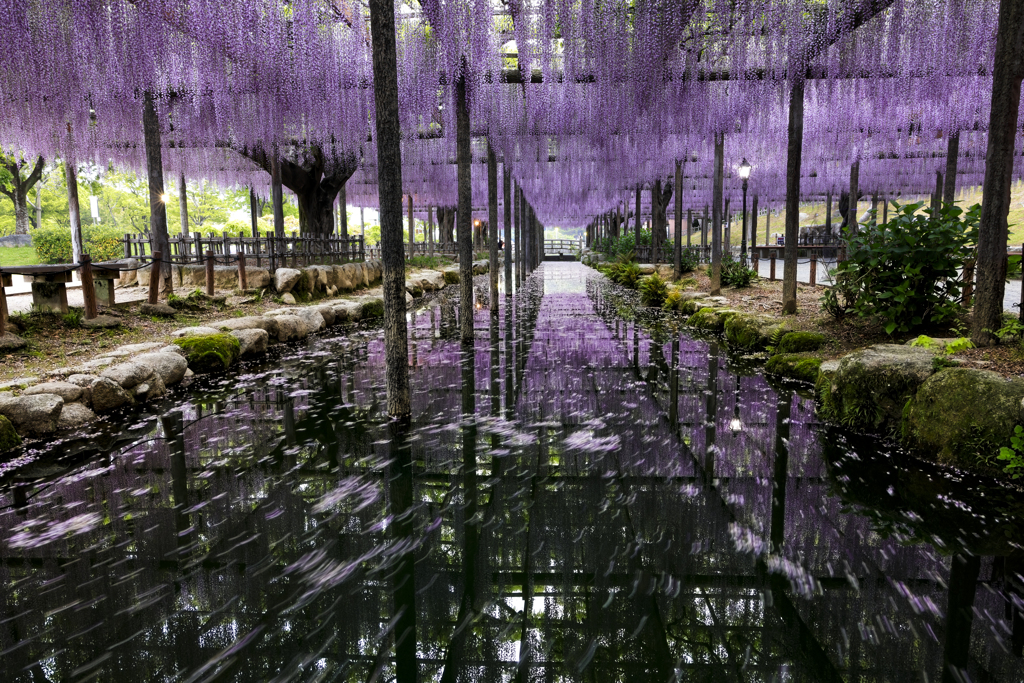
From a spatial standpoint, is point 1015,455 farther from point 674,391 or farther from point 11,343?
point 11,343

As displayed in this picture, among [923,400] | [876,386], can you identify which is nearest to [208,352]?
[876,386]

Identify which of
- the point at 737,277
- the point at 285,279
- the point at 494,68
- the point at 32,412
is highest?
the point at 494,68

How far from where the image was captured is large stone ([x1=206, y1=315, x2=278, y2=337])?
8.16 metres

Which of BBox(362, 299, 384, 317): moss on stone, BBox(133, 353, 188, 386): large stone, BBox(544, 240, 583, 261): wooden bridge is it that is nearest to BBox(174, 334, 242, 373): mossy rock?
BBox(133, 353, 188, 386): large stone

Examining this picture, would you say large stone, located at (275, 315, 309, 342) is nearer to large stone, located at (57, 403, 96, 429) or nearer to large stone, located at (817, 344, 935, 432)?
large stone, located at (57, 403, 96, 429)

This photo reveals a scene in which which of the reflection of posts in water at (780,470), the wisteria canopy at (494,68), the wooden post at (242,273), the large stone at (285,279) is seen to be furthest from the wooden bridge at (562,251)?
the reflection of posts in water at (780,470)

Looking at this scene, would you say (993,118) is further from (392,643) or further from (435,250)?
(435,250)

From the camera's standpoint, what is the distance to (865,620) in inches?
93.1

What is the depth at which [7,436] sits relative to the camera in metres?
4.39

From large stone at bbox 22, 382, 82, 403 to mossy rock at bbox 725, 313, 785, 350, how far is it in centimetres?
704

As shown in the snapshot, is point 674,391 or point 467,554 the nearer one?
point 467,554

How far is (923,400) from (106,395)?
6.13 m

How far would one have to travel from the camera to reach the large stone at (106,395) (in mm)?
5336

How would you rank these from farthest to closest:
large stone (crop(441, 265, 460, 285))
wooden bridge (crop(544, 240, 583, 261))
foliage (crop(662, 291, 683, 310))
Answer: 1. wooden bridge (crop(544, 240, 583, 261))
2. large stone (crop(441, 265, 460, 285))
3. foliage (crop(662, 291, 683, 310))
